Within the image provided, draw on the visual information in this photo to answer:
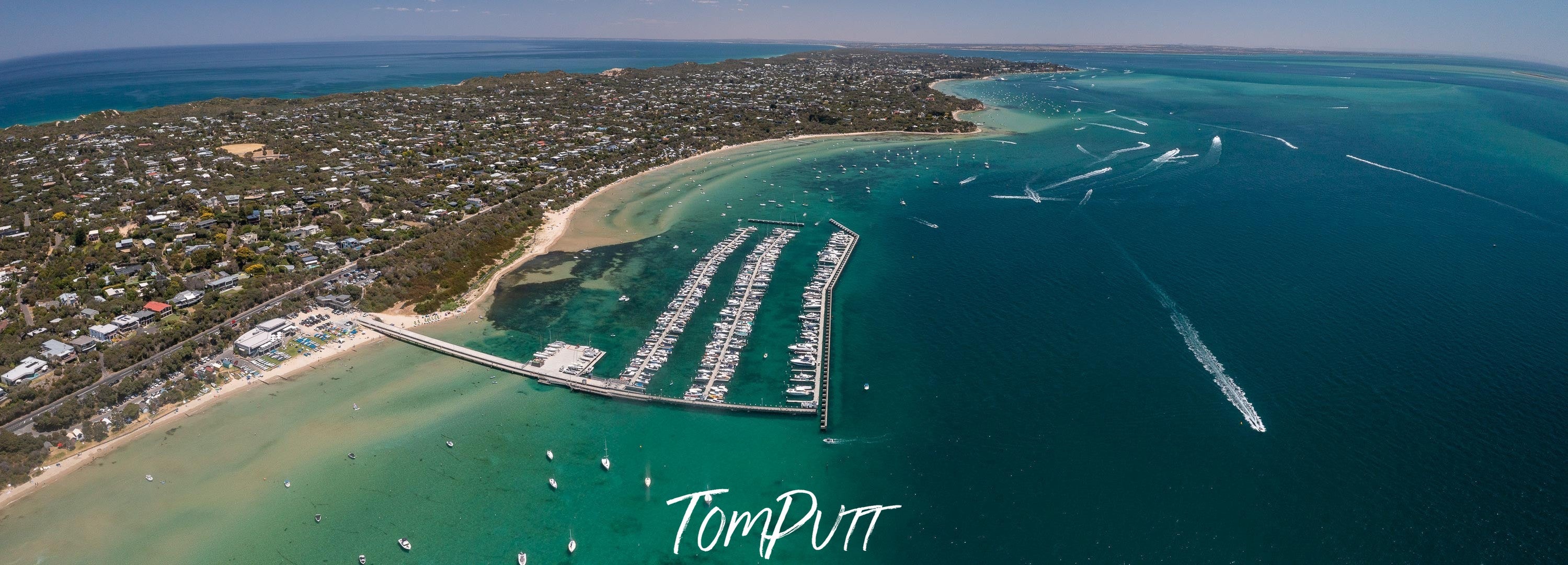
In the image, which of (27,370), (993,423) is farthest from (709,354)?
(27,370)

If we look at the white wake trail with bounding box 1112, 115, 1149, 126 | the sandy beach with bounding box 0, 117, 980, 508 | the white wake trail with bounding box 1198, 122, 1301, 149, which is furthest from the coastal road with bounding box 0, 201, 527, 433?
the white wake trail with bounding box 1112, 115, 1149, 126

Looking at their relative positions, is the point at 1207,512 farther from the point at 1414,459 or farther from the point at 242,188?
the point at 242,188

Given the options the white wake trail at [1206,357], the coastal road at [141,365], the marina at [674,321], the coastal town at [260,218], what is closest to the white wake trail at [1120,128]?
the coastal town at [260,218]

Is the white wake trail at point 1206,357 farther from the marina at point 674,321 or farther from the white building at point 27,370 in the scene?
the white building at point 27,370

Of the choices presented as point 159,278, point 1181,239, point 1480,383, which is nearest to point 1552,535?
point 1480,383

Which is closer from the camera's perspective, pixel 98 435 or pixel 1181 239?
pixel 98 435
